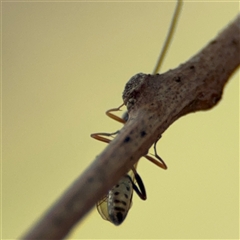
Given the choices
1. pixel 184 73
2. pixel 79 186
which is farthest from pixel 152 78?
pixel 79 186

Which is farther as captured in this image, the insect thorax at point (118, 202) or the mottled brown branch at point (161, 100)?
the insect thorax at point (118, 202)

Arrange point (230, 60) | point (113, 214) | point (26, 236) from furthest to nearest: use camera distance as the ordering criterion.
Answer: point (113, 214) → point (230, 60) → point (26, 236)

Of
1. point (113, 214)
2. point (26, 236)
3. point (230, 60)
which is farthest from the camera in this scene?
point (113, 214)

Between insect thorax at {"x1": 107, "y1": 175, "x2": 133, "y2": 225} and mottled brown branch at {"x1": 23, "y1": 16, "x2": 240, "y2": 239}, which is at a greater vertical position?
insect thorax at {"x1": 107, "y1": 175, "x2": 133, "y2": 225}

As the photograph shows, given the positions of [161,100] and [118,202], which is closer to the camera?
[161,100]

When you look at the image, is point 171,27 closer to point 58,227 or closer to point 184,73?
point 184,73

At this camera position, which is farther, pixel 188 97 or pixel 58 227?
pixel 188 97

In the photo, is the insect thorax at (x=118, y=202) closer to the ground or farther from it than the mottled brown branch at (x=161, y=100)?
farther from it

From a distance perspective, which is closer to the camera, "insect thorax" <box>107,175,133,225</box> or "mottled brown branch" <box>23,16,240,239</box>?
"mottled brown branch" <box>23,16,240,239</box>
